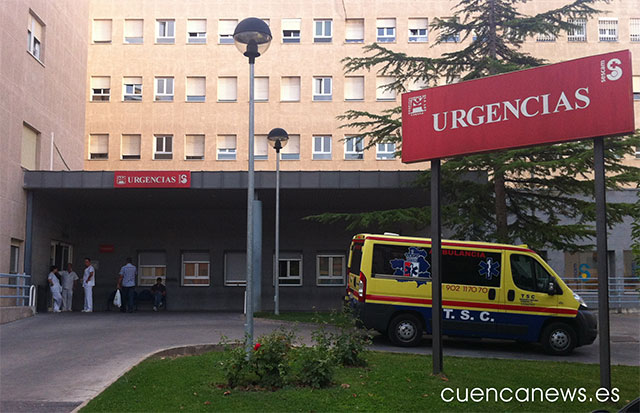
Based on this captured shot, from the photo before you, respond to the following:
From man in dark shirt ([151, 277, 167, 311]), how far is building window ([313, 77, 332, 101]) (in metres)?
13.9

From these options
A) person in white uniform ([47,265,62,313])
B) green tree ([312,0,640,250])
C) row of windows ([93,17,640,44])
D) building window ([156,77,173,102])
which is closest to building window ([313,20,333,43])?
row of windows ([93,17,640,44])

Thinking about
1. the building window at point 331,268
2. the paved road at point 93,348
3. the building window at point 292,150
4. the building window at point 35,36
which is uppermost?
the building window at point 35,36

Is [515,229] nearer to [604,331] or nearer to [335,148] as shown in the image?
[604,331]

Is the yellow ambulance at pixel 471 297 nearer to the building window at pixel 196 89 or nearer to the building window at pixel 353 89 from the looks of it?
the building window at pixel 353 89

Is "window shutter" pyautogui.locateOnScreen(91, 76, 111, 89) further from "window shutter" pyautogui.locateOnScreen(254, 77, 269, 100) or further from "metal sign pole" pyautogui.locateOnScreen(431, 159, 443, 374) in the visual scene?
"metal sign pole" pyautogui.locateOnScreen(431, 159, 443, 374)

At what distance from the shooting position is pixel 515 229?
1867cm

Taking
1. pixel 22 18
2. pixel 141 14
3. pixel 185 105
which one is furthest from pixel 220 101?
pixel 22 18

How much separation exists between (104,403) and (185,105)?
29562mm

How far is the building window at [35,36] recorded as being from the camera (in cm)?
2294

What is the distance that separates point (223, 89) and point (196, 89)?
1.47m

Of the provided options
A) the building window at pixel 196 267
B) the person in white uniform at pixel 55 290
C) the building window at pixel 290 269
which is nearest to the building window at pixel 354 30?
the building window at pixel 290 269

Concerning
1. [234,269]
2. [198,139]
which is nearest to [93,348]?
[234,269]

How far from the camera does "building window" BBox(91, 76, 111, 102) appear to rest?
36.4 meters

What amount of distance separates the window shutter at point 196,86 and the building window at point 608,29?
21666mm
